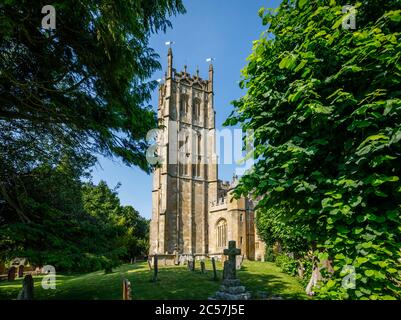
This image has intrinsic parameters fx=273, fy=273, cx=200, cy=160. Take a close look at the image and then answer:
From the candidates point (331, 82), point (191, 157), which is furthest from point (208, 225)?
point (331, 82)

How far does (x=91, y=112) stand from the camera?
733 centimetres

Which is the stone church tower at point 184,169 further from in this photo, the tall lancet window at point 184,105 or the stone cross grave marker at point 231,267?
the stone cross grave marker at point 231,267

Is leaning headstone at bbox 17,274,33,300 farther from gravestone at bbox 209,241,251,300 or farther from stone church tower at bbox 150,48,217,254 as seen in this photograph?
stone church tower at bbox 150,48,217,254

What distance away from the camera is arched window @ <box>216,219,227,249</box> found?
1580 inches

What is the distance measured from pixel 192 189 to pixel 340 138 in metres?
39.4

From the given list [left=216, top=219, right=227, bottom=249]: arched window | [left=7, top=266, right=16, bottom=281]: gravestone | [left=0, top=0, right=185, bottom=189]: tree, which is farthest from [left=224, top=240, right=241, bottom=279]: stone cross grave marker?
[left=216, top=219, right=227, bottom=249]: arched window

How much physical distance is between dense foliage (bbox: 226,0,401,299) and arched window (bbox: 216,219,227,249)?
37.0 m

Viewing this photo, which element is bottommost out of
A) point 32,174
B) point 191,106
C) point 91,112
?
point 32,174

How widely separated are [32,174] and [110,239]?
422cm

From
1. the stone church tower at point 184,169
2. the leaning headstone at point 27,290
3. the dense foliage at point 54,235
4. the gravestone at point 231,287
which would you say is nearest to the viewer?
the dense foliage at point 54,235

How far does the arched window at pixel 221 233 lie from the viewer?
40138 mm

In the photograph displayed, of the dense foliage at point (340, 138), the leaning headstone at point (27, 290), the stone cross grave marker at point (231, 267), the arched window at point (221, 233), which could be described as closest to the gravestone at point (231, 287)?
the stone cross grave marker at point (231, 267)
